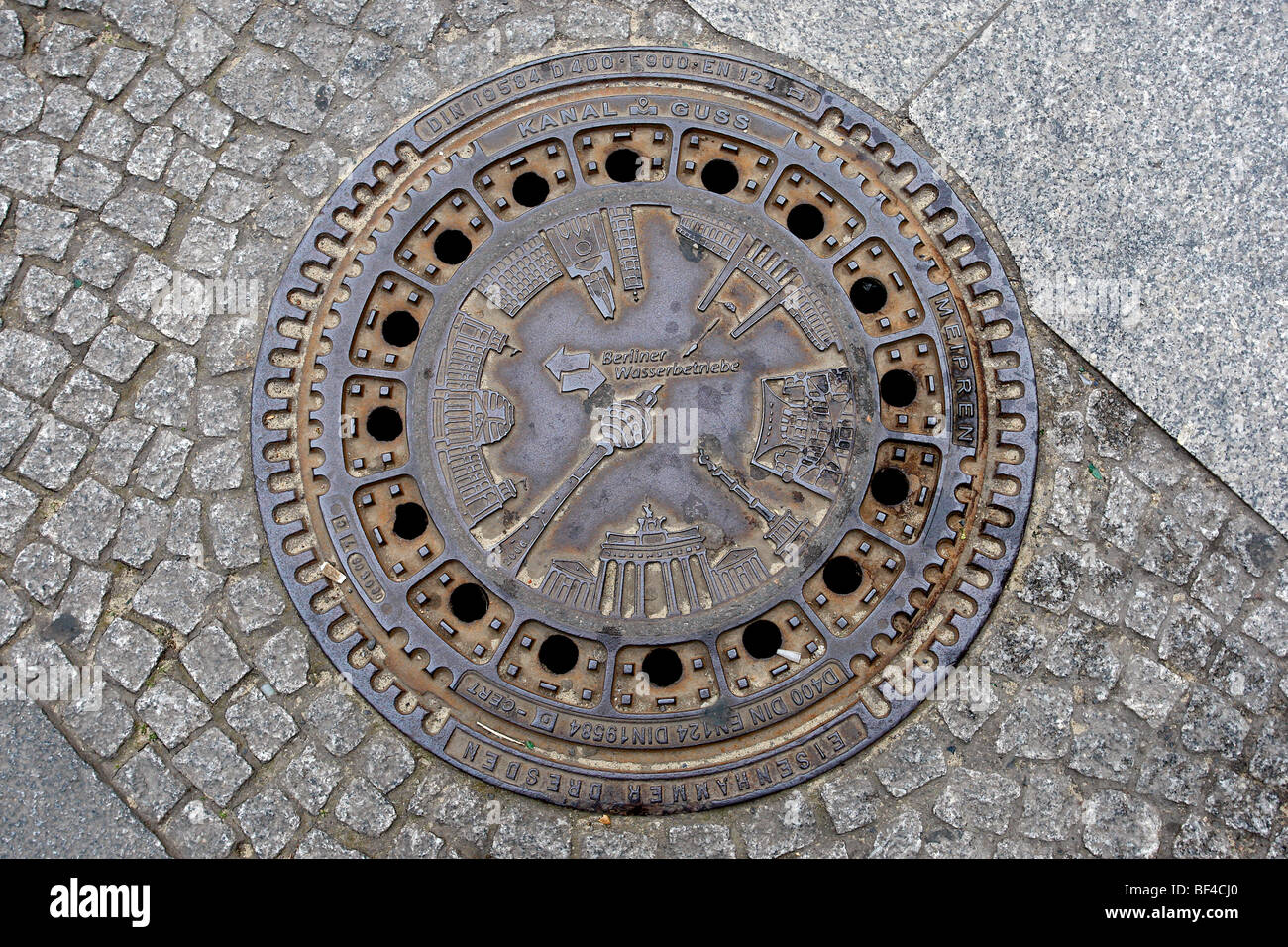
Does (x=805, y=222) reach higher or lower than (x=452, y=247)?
lower

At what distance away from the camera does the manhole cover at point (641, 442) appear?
3369mm

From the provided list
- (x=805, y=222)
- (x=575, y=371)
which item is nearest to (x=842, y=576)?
(x=575, y=371)

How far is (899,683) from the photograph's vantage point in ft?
11.1

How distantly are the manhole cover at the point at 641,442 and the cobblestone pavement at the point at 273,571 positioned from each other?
15 cm

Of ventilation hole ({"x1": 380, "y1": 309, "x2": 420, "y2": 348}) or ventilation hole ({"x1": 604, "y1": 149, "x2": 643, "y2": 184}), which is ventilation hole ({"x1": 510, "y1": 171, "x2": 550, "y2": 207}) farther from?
ventilation hole ({"x1": 380, "y1": 309, "x2": 420, "y2": 348})

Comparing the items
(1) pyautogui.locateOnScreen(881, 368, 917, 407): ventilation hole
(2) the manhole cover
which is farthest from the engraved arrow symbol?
(1) pyautogui.locateOnScreen(881, 368, 917, 407): ventilation hole

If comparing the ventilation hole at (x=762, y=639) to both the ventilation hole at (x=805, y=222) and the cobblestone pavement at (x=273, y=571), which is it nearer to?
the cobblestone pavement at (x=273, y=571)

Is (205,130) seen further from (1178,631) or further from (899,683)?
(1178,631)

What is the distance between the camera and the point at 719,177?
3684 mm

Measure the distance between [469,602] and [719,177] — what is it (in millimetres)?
2043

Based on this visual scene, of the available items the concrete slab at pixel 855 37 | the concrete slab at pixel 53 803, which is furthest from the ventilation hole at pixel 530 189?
the concrete slab at pixel 53 803

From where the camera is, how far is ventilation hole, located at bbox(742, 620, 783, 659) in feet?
11.5

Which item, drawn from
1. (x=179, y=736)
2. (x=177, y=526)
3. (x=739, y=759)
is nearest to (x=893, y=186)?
(x=739, y=759)

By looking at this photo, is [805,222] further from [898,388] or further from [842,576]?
[842,576]
